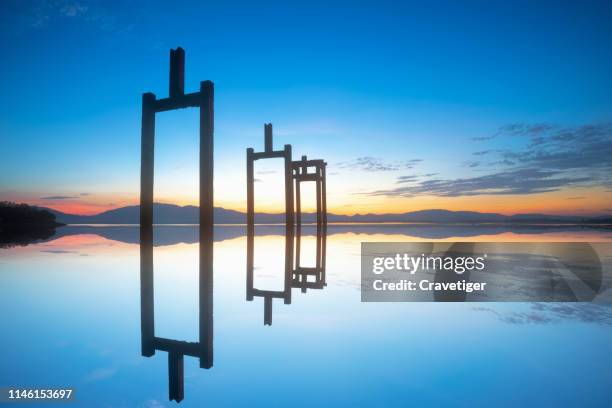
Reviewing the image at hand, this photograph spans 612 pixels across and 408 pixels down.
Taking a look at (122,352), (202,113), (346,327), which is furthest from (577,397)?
(202,113)

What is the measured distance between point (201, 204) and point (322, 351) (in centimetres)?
222

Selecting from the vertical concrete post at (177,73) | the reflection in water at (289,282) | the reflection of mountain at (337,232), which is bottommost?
the reflection of mountain at (337,232)

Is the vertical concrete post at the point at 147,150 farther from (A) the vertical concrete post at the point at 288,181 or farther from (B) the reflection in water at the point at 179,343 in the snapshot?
(A) the vertical concrete post at the point at 288,181

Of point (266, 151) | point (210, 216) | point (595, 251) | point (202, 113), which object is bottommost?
point (595, 251)

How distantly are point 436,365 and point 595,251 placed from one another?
36.0 feet

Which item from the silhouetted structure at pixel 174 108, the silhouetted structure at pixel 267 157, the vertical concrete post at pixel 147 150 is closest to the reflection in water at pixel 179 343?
the silhouetted structure at pixel 174 108

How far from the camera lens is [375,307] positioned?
4.86m

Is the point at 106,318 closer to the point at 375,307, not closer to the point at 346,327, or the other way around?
→ the point at 346,327

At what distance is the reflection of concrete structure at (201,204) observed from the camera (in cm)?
309

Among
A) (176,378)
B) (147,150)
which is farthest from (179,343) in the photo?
(147,150)

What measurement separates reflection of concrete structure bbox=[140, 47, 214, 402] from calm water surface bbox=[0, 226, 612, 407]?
0.52 ft

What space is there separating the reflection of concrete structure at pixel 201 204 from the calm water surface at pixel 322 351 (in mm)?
158

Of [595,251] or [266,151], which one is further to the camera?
[266,151]

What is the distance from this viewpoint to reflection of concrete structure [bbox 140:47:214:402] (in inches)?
122
